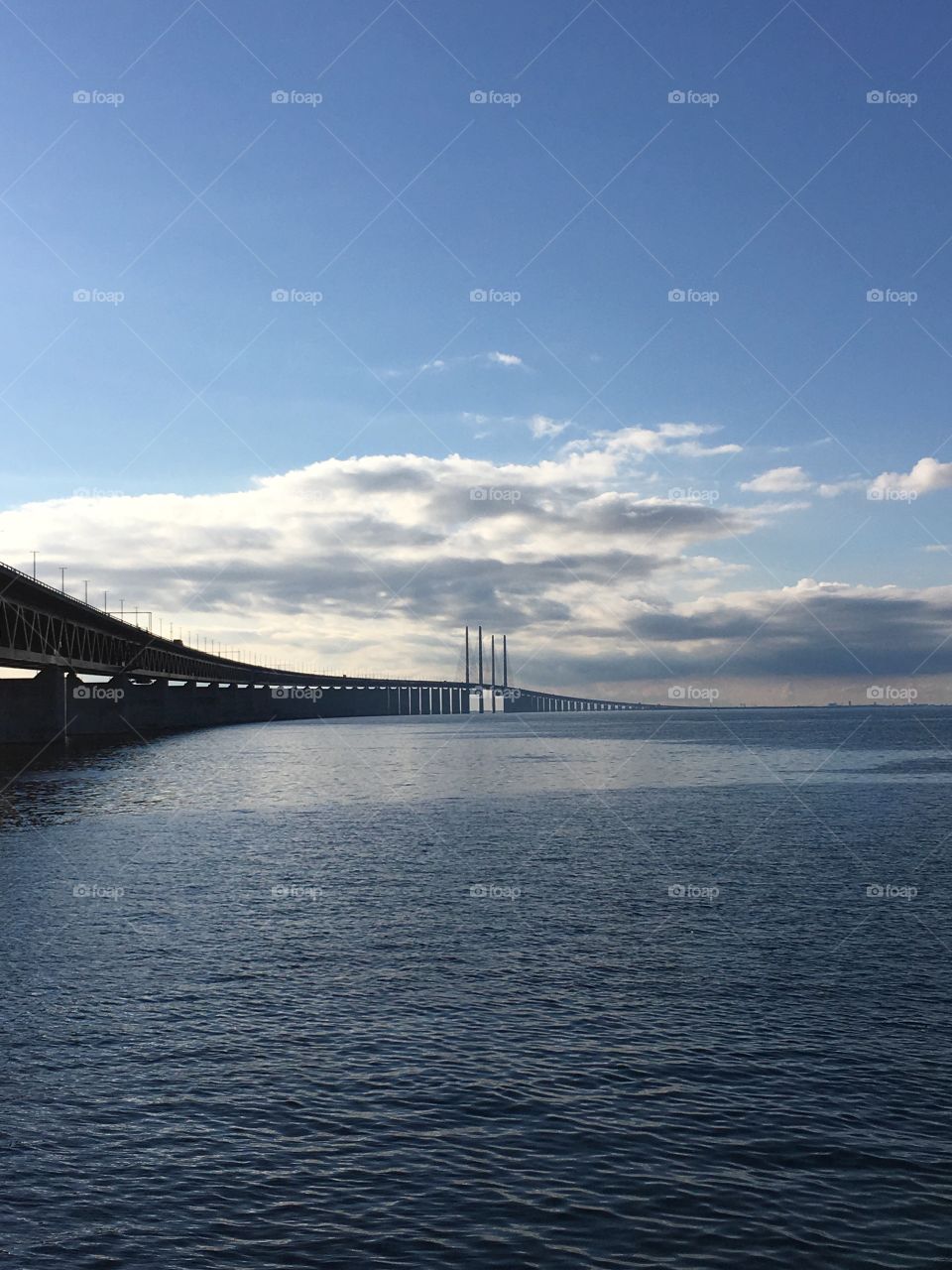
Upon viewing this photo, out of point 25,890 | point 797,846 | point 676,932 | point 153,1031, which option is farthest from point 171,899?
point 797,846

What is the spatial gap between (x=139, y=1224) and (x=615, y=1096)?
9.05 meters

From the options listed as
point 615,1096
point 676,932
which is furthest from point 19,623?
point 615,1096

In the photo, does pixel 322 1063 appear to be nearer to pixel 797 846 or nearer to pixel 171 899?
pixel 171 899

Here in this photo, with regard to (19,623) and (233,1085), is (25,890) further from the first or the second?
(19,623)

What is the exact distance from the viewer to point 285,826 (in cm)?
6444

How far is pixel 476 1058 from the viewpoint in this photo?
72.9 ft

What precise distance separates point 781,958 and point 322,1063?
15.2m

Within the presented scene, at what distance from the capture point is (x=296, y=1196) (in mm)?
16297

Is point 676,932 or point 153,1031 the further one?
point 676,932

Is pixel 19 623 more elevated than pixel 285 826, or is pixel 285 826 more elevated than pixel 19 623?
pixel 19 623

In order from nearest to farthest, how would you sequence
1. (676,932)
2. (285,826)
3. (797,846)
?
(676,932) < (797,846) < (285,826)

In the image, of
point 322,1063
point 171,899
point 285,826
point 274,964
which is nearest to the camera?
point 322,1063

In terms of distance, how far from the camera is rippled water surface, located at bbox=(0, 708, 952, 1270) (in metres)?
Answer: 15.5

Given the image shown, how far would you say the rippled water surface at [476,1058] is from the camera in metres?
15.5
